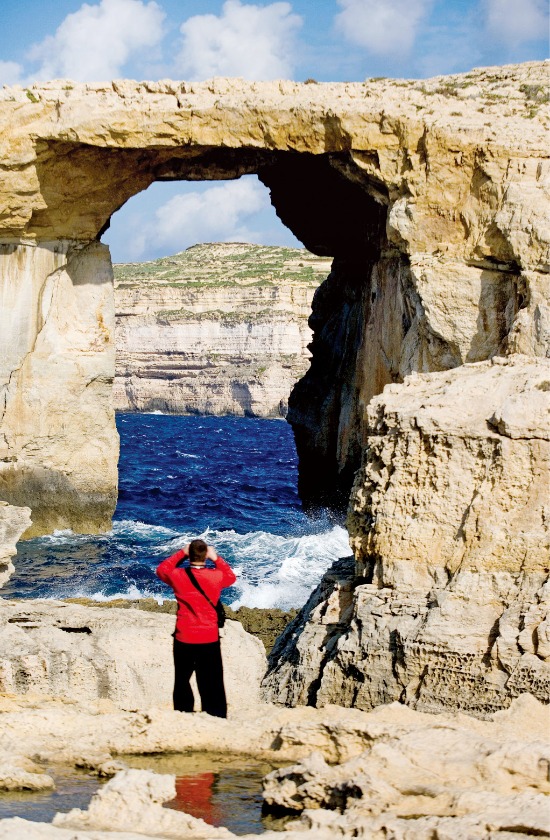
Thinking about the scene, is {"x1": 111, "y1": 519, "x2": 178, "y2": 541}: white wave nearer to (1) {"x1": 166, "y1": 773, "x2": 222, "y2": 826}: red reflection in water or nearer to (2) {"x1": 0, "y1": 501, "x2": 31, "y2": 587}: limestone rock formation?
(2) {"x1": 0, "y1": 501, "x2": 31, "y2": 587}: limestone rock formation

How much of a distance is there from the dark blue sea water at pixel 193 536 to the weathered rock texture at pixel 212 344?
34.9 meters

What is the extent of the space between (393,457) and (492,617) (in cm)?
156

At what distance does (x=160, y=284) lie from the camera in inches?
3501

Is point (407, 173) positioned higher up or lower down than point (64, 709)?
higher up

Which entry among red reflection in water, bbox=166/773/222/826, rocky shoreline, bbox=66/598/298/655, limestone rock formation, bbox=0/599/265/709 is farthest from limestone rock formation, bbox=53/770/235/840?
rocky shoreline, bbox=66/598/298/655

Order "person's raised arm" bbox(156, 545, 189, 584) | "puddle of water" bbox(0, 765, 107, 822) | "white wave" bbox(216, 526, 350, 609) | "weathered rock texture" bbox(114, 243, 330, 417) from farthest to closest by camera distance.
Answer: "weathered rock texture" bbox(114, 243, 330, 417)
"white wave" bbox(216, 526, 350, 609)
"person's raised arm" bbox(156, 545, 189, 584)
"puddle of water" bbox(0, 765, 107, 822)

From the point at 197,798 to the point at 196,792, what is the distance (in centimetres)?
12

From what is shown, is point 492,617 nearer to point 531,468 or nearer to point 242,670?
point 531,468

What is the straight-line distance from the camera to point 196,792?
6703mm

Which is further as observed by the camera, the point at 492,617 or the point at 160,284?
the point at 160,284

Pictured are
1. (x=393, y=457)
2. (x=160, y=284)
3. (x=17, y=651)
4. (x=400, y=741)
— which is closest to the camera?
(x=400, y=741)

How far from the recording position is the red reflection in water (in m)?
6.30

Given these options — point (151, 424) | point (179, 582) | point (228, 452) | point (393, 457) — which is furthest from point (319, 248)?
point (151, 424)

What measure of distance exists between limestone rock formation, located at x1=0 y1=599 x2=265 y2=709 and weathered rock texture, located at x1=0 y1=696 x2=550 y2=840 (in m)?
0.81
